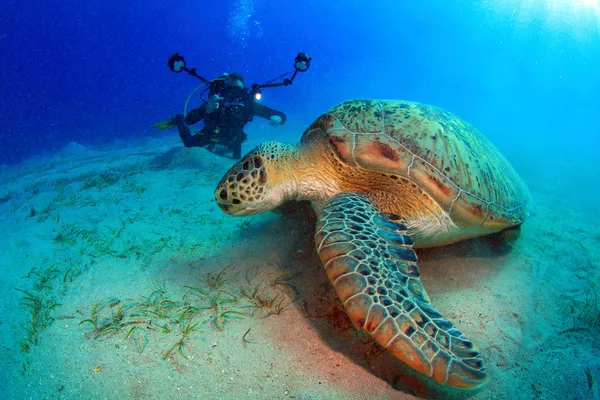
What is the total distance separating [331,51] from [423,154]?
11588 cm

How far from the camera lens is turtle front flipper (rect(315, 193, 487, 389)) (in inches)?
59.6

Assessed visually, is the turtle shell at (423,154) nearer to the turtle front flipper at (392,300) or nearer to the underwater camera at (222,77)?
the turtle front flipper at (392,300)

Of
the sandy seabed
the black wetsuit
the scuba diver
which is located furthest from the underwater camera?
the sandy seabed

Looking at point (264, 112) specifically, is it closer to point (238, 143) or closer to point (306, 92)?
point (238, 143)

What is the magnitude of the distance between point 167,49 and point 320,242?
377 ft

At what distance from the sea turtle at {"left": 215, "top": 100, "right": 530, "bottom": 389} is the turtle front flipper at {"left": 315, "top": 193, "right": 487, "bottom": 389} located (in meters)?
0.01

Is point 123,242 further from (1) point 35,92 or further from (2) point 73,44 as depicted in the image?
(2) point 73,44

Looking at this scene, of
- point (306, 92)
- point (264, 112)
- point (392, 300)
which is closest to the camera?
point (392, 300)

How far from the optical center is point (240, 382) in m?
1.64

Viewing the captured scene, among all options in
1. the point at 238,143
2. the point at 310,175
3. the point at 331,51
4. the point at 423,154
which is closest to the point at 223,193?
the point at 310,175

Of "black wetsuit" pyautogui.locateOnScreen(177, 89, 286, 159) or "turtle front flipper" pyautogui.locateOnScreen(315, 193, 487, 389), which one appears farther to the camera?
"black wetsuit" pyautogui.locateOnScreen(177, 89, 286, 159)

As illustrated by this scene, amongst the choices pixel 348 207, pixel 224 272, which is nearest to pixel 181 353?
pixel 224 272

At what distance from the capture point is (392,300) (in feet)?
5.59

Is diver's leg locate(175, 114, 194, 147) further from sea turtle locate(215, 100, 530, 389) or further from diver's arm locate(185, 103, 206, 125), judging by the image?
sea turtle locate(215, 100, 530, 389)
